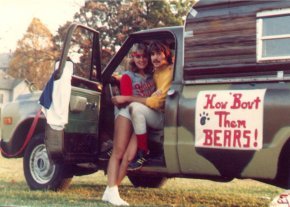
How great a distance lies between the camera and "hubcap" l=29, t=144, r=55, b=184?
5105 mm

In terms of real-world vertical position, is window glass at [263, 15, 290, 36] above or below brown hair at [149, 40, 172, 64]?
above

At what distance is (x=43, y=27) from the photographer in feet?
19.8

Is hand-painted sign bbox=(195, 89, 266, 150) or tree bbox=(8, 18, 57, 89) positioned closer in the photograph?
hand-painted sign bbox=(195, 89, 266, 150)

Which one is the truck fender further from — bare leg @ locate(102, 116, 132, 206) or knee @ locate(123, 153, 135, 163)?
knee @ locate(123, 153, 135, 163)

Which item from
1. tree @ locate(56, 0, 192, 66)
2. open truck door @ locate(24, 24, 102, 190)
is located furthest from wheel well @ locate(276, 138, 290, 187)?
tree @ locate(56, 0, 192, 66)

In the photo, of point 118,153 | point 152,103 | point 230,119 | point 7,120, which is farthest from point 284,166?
point 7,120

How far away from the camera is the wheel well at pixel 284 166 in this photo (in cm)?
369

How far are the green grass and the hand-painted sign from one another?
977 millimetres

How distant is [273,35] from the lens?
12.5 feet

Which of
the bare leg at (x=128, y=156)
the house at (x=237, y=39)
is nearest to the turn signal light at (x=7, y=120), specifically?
the bare leg at (x=128, y=156)

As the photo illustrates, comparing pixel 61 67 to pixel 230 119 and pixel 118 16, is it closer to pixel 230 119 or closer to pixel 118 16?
pixel 230 119

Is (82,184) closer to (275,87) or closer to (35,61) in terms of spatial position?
(35,61)

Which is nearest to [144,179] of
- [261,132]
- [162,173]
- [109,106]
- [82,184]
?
[82,184]

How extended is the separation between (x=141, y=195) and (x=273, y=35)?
2291mm
